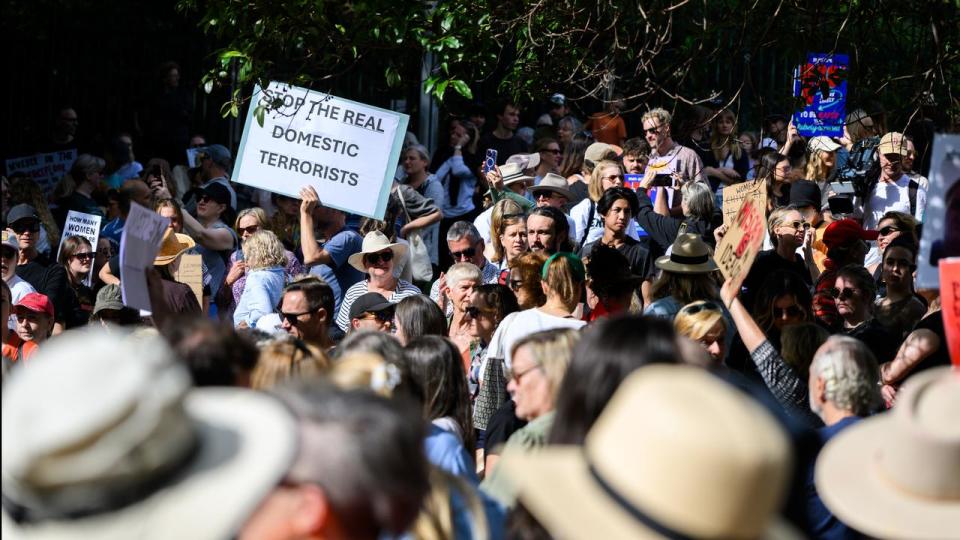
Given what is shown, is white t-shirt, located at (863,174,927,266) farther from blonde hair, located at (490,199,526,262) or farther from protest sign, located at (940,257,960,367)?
protest sign, located at (940,257,960,367)

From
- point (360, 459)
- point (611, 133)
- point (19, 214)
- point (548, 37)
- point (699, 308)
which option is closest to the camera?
point (360, 459)

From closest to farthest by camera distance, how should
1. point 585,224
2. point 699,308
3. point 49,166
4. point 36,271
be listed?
1. point 699,308
2. point 36,271
3. point 585,224
4. point 49,166

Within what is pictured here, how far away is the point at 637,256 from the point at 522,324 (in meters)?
2.56

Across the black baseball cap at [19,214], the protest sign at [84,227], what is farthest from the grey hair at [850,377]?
the black baseball cap at [19,214]

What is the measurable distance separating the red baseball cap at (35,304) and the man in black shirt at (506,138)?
22.6 ft

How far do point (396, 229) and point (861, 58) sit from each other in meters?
4.60

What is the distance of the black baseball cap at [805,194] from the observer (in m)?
10.9

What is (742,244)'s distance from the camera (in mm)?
6590

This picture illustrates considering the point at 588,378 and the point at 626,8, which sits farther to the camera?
the point at 626,8

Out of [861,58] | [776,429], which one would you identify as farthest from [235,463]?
[861,58]

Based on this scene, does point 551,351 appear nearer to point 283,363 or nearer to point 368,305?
point 283,363

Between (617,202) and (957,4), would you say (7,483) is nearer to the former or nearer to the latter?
(957,4)

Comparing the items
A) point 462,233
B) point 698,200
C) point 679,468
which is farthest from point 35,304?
point 679,468

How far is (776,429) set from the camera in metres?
2.48
